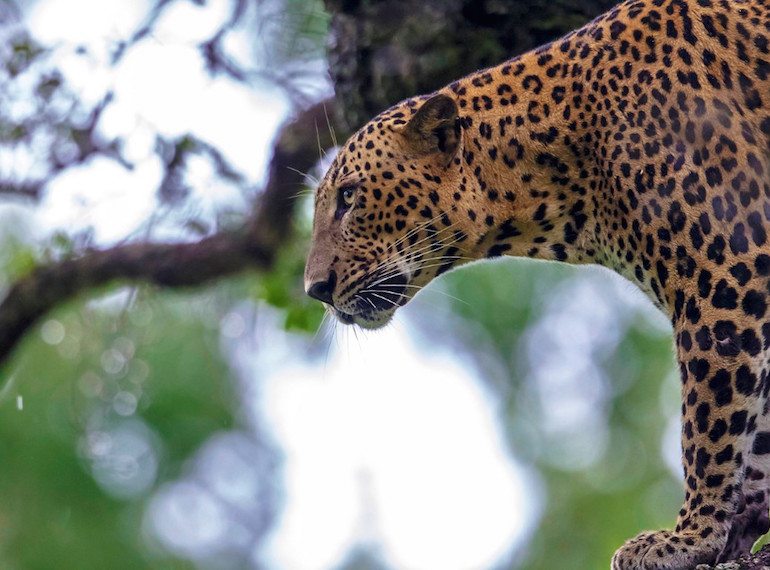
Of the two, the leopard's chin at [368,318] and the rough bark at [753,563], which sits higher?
the rough bark at [753,563]

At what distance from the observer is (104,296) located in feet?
35.4

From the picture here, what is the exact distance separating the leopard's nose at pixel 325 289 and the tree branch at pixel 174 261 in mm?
2623

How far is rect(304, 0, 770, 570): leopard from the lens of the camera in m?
6.14

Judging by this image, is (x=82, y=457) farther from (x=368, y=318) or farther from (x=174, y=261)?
(x=368, y=318)

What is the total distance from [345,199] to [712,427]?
2.28 meters

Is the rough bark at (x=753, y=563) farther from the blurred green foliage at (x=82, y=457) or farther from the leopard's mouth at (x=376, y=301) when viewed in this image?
the blurred green foliage at (x=82, y=457)

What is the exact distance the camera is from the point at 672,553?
6242mm

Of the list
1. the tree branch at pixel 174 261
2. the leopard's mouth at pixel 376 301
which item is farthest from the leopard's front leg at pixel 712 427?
the tree branch at pixel 174 261

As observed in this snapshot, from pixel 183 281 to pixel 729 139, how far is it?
517 cm

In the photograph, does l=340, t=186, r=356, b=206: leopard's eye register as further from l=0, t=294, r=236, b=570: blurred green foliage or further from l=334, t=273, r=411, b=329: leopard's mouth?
l=0, t=294, r=236, b=570: blurred green foliage

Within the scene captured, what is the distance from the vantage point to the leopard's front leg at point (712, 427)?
20.0ft

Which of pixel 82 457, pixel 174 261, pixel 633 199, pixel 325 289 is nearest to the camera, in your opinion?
pixel 633 199

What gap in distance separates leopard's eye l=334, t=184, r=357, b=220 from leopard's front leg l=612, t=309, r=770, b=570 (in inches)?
74.1

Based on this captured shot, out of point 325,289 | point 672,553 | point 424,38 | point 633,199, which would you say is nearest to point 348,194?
point 325,289
